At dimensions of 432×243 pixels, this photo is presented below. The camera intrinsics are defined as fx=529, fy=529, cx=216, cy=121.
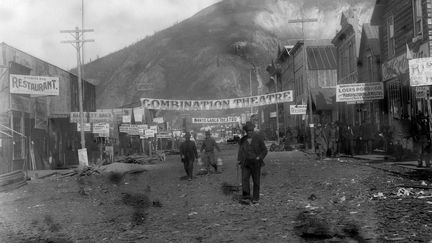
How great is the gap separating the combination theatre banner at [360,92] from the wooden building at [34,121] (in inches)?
571

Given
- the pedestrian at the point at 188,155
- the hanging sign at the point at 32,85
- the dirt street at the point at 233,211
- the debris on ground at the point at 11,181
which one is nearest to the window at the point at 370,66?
the dirt street at the point at 233,211

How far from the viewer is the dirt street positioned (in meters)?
7.98

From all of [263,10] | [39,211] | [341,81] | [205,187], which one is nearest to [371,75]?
[341,81]

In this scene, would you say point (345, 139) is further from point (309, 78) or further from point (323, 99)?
point (309, 78)

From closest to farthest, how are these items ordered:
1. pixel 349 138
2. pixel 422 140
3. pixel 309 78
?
pixel 422 140, pixel 349 138, pixel 309 78

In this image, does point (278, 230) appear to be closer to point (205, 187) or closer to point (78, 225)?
point (78, 225)

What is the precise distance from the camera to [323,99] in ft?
137

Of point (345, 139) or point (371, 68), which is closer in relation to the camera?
point (345, 139)

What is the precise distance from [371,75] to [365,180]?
18414 mm

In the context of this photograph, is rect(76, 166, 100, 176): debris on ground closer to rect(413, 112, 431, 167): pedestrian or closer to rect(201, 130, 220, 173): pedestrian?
rect(201, 130, 220, 173): pedestrian

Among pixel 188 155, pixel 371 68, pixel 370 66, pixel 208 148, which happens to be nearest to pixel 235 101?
pixel 370 66

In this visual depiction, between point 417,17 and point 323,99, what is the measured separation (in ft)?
66.4

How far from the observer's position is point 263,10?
19862cm

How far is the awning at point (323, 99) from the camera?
40.9 metres
